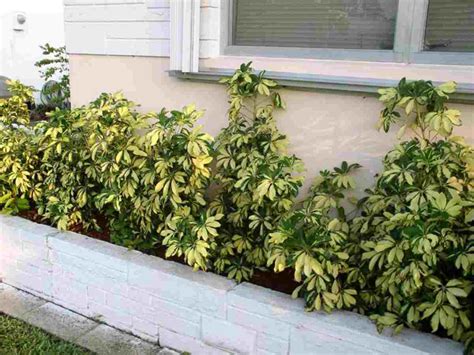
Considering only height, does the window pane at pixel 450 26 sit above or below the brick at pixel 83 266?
above

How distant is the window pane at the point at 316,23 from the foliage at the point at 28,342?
201cm

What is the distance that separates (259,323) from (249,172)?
0.74 m

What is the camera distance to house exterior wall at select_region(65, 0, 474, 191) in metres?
2.42

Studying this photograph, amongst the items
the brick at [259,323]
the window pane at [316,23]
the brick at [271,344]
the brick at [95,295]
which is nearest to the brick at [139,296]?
the brick at [95,295]

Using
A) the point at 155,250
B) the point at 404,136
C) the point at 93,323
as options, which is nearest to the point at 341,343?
the point at 404,136

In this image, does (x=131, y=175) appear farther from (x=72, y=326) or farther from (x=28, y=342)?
(x=28, y=342)

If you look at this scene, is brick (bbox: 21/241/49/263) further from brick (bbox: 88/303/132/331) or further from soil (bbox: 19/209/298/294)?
brick (bbox: 88/303/132/331)

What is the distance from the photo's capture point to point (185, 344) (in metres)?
2.48

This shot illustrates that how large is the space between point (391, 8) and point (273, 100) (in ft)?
2.52

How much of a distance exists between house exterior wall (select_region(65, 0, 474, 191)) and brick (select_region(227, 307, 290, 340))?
2.86 feet

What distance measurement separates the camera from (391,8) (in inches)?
92.4

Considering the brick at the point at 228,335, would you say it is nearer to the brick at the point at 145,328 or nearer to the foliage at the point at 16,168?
the brick at the point at 145,328

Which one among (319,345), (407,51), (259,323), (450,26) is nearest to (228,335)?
(259,323)

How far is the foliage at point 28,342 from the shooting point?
2512 millimetres
